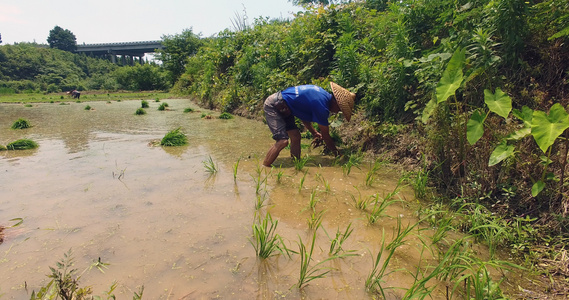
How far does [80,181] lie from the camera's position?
3715mm

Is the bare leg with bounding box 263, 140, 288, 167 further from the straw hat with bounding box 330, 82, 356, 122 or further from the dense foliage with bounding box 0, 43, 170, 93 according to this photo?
the dense foliage with bounding box 0, 43, 170, 93

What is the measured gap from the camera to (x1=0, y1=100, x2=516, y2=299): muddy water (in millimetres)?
1901

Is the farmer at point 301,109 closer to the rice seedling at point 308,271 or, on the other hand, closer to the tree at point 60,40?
the rice seedling at point 308,271

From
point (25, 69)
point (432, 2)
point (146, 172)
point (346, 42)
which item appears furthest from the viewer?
point (25, 69)

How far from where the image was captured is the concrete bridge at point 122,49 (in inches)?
2347

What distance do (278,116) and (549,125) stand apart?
331 cm

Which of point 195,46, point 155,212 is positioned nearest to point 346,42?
point 155,212

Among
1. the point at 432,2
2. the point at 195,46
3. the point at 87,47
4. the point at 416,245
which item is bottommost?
the point at 416,245

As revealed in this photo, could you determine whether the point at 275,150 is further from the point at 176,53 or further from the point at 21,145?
the point at 176,53

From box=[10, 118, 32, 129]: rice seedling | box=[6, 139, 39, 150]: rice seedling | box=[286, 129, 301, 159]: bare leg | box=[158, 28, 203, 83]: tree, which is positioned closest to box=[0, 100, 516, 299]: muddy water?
box=[6, 139, 39, 150]: rice seedling

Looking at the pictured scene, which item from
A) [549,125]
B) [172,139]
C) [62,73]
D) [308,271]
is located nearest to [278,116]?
[172,139]

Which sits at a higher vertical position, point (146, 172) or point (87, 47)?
point (87, 47)

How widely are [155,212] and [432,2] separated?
5.15 metres

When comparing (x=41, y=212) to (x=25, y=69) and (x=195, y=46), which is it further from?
(x=25, y=69)
